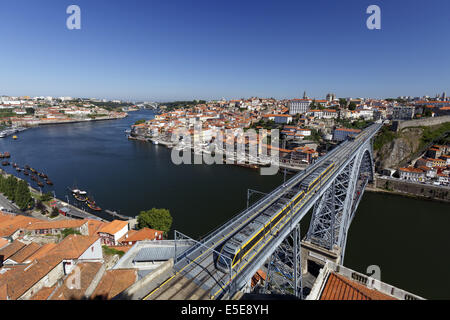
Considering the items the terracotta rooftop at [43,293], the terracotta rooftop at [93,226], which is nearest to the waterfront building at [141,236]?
the terracotta rooftop at [93,226]

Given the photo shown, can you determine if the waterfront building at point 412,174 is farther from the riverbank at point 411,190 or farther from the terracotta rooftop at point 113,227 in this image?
the terracotta rooftop at point 113,227

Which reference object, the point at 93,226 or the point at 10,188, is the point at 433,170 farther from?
the point at 10,188

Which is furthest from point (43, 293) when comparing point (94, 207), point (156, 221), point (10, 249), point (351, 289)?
point (94, 207)

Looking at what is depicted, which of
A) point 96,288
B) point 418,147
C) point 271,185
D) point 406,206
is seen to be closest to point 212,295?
point 96,288

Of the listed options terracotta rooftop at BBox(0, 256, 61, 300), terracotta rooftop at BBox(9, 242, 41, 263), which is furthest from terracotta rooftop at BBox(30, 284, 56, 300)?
terracotta rooftop at BBox(9, 242, 41, 263)

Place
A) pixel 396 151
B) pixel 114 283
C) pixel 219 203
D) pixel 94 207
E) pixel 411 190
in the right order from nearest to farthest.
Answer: pixel 114 283
pixel 94 207
pixel 219 203
pixel 411 190
pixel 396 151

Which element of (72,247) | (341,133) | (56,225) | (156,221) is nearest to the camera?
(72,247)

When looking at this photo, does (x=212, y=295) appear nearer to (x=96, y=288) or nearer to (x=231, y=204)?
(x=96, y=288)
